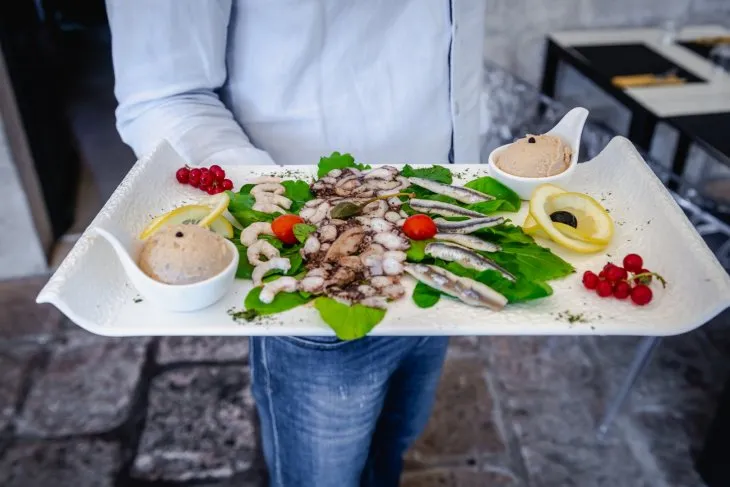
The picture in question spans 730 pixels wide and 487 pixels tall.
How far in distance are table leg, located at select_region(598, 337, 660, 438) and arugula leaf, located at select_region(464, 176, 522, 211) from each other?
0.98 meters

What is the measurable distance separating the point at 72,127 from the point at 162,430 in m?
2.77

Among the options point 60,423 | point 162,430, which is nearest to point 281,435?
point 162,430

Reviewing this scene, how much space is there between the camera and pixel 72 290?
2.70 feet

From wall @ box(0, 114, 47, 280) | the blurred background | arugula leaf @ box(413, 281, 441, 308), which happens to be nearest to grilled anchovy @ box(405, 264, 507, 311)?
arugula leaf @ box(413, 281, 441, 308)

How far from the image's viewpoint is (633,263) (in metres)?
0.94

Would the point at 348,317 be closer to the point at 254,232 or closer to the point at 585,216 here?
the point at 254,232

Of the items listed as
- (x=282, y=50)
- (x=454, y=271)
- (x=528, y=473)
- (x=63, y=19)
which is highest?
(x=282, y=50)

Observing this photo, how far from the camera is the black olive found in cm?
101

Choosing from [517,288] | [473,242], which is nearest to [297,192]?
[473,242]

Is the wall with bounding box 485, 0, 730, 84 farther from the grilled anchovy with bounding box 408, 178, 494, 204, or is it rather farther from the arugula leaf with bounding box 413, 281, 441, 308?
the arugula leaf with bounding box 413, 281, 441, 308

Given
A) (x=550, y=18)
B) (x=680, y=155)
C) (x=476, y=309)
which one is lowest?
(x=680, y=155)

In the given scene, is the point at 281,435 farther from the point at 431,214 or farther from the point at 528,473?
the point at 528,473

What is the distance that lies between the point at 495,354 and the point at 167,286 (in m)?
1.67

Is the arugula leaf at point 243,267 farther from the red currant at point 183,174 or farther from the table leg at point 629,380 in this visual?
the table leg at point 629,380
